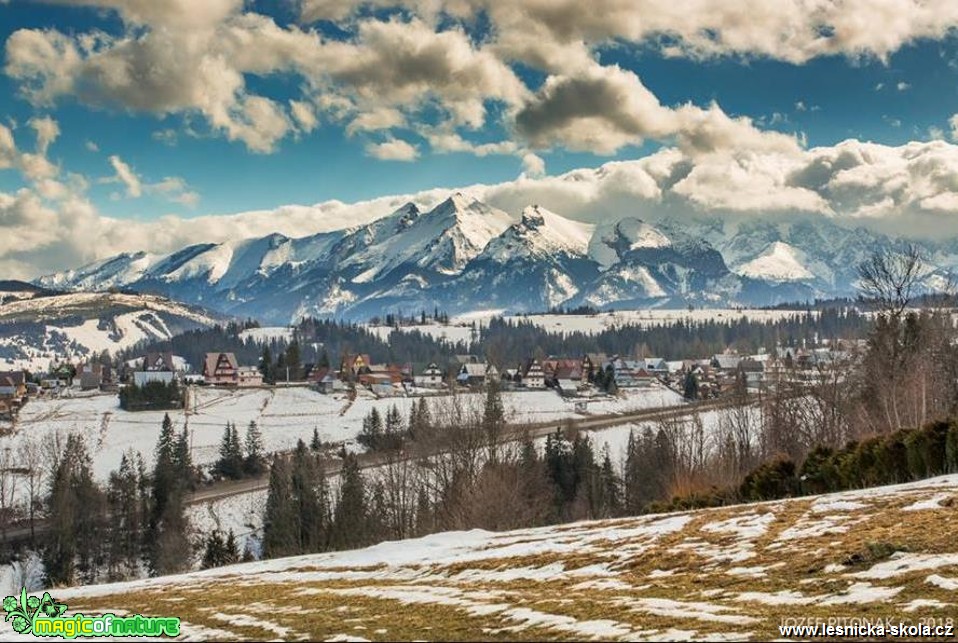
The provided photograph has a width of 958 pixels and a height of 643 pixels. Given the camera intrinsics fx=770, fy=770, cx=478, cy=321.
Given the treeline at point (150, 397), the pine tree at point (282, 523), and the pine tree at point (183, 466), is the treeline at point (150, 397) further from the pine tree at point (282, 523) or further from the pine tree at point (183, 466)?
the pine tree at point (282, 523)

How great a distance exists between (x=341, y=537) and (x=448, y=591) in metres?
55.5

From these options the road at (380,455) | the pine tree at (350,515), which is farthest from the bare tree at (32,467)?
the pine tree at (350,515)

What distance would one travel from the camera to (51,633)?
12102mm

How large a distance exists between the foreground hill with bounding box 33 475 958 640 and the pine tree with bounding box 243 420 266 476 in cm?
9356

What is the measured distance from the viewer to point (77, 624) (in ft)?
42.0

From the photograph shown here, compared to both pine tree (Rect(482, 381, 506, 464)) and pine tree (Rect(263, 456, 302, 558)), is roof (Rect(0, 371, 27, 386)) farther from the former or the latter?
pine tree (Rect(482, 381, 506, 464))

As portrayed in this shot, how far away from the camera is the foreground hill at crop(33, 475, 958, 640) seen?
1077 cm

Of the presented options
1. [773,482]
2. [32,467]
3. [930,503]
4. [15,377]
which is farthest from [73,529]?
[15,377]

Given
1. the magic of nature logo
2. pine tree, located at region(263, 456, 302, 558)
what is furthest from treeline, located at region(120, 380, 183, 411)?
the magic of nature logo

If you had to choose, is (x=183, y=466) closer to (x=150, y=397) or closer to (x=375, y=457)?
(x=375, y=457)

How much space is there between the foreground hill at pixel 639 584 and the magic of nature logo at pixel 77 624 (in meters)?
0.76

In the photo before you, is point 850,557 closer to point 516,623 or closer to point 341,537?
point 516,623

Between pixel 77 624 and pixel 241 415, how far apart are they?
150 meters

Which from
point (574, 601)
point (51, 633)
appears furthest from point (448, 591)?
point (51, 633)
